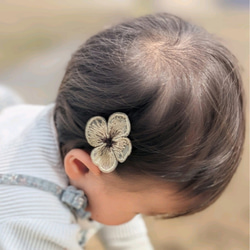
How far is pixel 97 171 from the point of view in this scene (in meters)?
0.75

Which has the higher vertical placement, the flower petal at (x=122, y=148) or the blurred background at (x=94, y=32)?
the flower petal at (x=122, y=148)

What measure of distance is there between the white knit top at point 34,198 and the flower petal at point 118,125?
20 centimetres

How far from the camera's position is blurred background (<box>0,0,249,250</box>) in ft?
4.24

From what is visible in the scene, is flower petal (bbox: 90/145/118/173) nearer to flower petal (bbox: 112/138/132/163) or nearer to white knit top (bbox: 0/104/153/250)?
flower petal (bbox: 112/138/132/163)

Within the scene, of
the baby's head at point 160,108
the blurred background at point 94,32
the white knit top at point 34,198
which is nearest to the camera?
the baby's head at point 160,108

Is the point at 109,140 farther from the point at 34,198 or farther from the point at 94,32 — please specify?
the point at 94,32

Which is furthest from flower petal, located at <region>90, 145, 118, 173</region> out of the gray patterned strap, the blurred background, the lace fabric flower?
the blurred background

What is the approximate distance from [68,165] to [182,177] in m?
0.22

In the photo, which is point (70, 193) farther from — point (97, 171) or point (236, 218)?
point (236, 218)

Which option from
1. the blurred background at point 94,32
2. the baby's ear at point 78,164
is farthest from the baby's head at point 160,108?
the blurred background at point 94,32

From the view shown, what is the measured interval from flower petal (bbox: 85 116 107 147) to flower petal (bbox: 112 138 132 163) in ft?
0.08

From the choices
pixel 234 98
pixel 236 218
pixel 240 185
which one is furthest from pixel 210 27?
pixel 234 98

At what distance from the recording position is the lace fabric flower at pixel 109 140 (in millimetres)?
668

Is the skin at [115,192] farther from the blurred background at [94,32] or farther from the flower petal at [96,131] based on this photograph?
the blurred background at [94,32]
